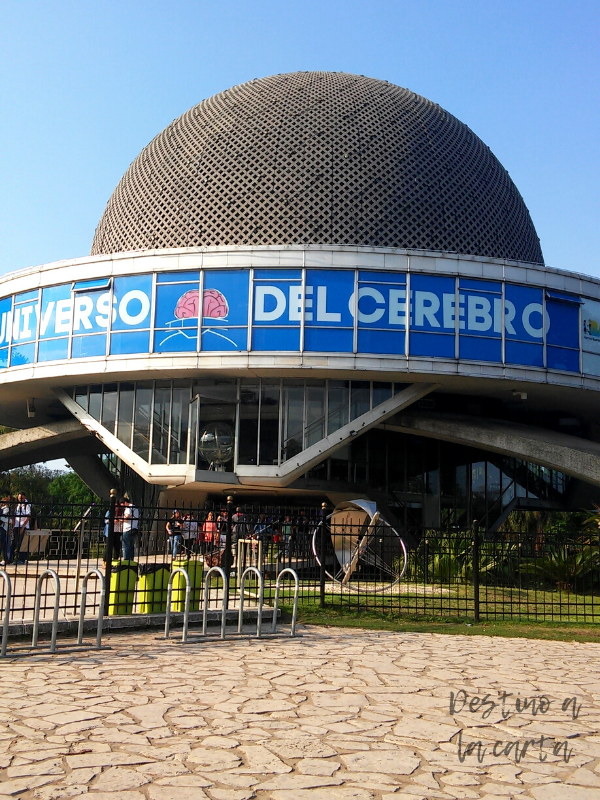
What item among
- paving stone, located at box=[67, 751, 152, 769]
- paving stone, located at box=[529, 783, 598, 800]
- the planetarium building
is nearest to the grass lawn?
paving stone, located at box=[529, 783, 598, 800]

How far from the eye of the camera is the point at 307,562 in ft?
35.8

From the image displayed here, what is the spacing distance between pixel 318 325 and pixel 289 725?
13381 mm

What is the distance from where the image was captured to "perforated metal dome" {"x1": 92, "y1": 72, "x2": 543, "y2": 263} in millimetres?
19906

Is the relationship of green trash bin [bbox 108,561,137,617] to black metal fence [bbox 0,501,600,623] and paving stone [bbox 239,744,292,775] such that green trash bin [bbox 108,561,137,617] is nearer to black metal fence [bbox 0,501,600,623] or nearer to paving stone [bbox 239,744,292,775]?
black metal fence [bbox 0,501,600,623]

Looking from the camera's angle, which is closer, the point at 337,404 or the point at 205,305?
the point at 205,305

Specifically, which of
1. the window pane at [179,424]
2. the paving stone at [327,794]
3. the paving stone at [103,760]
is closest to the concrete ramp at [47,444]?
the window pane at [179,424]

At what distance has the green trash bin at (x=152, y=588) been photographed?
864cm

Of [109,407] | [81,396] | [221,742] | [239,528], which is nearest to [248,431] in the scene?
[109,407]

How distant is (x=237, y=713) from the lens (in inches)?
188

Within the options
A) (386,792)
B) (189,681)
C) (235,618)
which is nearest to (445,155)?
(235,618)

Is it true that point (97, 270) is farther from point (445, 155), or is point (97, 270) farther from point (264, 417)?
point (445, 155)

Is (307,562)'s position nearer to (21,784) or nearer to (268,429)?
(268,429)

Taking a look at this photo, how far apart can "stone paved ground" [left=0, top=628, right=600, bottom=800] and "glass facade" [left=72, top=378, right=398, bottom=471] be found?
36.1ft

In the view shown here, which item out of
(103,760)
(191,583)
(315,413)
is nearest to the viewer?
(103,760)
